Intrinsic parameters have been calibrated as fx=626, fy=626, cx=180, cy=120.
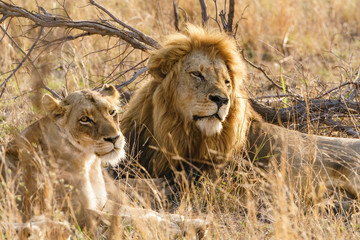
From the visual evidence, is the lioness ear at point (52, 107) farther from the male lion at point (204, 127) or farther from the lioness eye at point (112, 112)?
the male lion at point (204, 127)

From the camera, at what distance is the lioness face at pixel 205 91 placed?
180 inches

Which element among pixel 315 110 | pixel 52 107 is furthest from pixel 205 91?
pixel 315 110

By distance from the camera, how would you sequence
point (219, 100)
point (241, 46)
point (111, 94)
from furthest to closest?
point (241, 46)
point (219, 100)
point (111, 94)

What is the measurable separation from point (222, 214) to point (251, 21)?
6.00 metres

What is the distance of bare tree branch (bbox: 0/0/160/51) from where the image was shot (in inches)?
209

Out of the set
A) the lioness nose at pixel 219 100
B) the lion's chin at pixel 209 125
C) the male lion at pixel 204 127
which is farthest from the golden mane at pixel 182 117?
the lioness nose at pixel 219 100

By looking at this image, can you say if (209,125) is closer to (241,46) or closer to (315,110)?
(315,110)

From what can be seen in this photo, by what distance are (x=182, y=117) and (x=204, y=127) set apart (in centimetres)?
26

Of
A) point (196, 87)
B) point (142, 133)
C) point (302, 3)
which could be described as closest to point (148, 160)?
point (142, 133)

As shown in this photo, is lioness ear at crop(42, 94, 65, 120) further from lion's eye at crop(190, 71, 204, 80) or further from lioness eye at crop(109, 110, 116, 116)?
lion's eye at crop(190, 71, 204, 80)

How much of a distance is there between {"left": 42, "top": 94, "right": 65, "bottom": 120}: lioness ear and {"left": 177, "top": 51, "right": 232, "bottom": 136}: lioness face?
1.18 meters

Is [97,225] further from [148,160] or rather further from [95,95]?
[148,160]

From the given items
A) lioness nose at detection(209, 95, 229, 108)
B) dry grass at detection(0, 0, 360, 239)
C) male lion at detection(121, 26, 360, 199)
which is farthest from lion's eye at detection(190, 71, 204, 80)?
dry grass at detection(0, 0, 360, 239)

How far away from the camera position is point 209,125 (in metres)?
4.65
